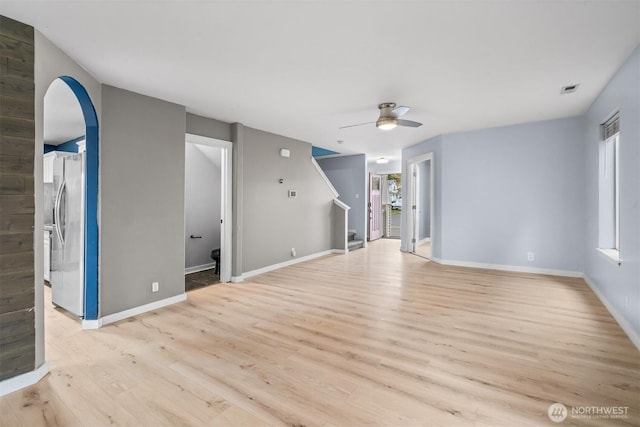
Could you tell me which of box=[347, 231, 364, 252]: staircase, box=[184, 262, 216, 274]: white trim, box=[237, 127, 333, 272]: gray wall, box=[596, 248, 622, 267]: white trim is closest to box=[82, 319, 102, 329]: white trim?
box=[237, 127, 333, 272]: gray wall

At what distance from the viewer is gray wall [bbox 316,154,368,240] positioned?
27.5ft

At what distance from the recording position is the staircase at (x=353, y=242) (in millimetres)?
7827

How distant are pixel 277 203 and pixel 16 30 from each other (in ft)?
13.2

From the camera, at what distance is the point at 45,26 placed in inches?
85.0

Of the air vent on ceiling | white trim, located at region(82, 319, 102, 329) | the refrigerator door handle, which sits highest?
the air vent on ceiling

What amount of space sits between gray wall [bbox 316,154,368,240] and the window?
16.7 feet

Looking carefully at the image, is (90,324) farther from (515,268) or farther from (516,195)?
(516,195)

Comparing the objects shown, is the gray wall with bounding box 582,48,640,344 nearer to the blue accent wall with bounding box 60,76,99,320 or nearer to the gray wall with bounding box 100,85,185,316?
the gray wall with bounding box 100,85,185,316

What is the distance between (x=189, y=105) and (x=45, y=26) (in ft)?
5.82

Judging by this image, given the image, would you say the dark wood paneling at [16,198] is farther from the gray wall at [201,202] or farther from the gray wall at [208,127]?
the gray wall at [201,202]

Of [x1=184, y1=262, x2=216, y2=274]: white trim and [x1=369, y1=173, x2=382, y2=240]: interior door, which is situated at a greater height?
Answer: [x1=369, y1=173, x2=382, y2=240]: interior door

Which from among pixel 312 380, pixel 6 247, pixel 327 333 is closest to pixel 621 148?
pixel 327 333

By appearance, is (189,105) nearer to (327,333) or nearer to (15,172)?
(15,172)

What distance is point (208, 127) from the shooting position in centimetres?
447
